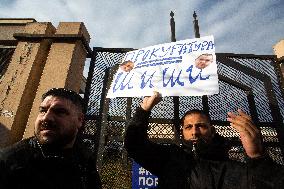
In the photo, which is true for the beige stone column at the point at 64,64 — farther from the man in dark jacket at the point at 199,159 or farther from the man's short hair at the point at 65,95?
the man in dark jacket at the point at 199,159

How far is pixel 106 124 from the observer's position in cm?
350

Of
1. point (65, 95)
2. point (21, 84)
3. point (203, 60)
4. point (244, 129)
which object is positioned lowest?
point (244, 129)

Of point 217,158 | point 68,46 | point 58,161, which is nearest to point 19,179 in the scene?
point 58,161

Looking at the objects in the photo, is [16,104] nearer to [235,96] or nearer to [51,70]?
[51,70]

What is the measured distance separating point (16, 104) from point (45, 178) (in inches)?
79.7

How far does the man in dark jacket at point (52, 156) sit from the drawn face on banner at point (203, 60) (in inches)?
63.2

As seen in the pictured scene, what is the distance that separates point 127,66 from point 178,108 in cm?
96

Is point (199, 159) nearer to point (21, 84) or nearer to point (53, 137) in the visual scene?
point (53, 137)

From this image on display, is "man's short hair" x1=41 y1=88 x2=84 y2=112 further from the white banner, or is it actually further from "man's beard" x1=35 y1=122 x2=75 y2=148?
the white banner

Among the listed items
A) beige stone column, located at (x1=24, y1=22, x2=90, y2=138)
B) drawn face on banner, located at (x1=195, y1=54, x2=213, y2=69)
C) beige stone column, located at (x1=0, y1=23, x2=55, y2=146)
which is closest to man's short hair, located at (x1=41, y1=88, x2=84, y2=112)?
beige stone column, located at (x1=24, y1=22, x2=90, y2=138)

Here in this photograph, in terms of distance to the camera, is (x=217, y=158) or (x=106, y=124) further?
(x=106, y=124)

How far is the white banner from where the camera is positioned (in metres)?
3.16

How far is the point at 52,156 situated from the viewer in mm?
2234

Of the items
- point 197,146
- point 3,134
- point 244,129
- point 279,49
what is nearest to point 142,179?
point 197,146
